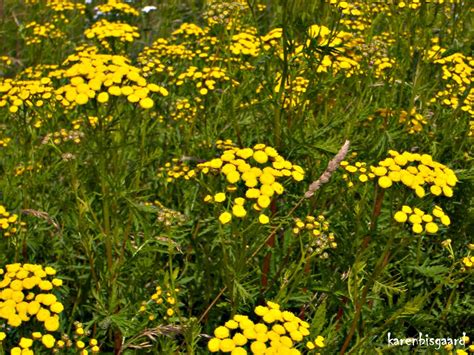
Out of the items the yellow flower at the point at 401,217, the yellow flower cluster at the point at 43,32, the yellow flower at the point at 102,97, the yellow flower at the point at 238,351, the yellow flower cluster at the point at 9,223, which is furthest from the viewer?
the yellow flower cluster at the point at 43,32

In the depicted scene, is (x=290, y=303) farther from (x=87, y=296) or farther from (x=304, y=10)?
(x=304, y=10)

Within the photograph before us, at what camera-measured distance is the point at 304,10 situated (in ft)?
9.90

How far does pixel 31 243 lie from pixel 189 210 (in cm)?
112

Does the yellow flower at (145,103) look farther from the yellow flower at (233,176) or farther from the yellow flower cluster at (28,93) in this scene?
the yellow flower cluster at (28,93)

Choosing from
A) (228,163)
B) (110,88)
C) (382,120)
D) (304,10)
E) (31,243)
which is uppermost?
(304,10)

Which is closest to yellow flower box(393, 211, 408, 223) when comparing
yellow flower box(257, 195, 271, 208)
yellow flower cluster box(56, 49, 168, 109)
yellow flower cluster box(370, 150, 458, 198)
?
yellow flower cluster box(370, 150, 458, 198)

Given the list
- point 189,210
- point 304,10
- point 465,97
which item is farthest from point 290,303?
point 465,97

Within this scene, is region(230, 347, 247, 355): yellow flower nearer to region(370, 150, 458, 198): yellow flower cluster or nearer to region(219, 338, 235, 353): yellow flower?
region(219, 338, 235, 353): yellow flower

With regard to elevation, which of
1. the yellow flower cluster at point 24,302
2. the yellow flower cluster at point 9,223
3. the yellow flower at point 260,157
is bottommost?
the yellow flower cluster at point 9,223

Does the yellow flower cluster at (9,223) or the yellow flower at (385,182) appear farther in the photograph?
the yellow flower cluster at (9,223)

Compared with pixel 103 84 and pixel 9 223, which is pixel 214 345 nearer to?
pixel 103 84

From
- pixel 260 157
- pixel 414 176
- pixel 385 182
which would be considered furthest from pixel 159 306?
pixel 414 176

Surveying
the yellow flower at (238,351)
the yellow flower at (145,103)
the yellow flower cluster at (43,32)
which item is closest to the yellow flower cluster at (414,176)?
the yellow flower at (238,351)

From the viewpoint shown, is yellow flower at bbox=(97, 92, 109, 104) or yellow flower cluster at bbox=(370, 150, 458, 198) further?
A: yellow flower at bbox=(97, 92, 109, 104)
